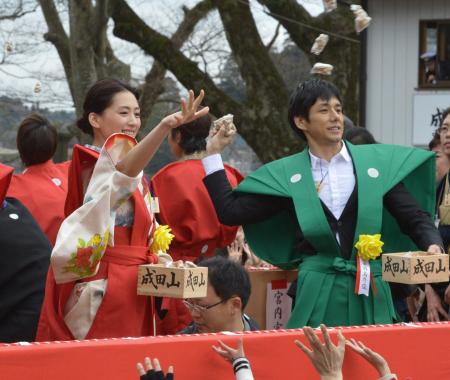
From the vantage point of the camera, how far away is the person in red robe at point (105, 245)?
3662mm

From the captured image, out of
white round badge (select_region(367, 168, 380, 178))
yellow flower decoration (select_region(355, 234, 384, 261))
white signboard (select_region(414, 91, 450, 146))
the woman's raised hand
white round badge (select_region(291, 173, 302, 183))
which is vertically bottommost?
yellow flower decoration (select_region(355, 234, 384, 261))

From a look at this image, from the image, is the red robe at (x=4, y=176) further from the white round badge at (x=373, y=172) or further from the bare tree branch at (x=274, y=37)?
the bare tree branch at (x=274, y=37)

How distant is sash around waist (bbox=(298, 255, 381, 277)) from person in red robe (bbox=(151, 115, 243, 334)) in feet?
3.96

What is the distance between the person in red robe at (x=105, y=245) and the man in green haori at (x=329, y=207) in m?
0.57

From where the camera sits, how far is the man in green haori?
4.21 m

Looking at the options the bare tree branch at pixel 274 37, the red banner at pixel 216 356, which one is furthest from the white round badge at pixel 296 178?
the bare tree branch at pixel 274 37

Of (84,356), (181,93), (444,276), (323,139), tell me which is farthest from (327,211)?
(181,93)

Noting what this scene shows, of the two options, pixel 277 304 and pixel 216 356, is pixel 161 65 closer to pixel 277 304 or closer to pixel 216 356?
pixel 277 304

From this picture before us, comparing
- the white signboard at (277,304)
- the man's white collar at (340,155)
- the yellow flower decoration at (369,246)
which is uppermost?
the man's white collar at (340,155)

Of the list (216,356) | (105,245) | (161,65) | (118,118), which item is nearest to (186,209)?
(118,118)

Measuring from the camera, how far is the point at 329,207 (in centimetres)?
426

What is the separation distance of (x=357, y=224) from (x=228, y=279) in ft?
2.12

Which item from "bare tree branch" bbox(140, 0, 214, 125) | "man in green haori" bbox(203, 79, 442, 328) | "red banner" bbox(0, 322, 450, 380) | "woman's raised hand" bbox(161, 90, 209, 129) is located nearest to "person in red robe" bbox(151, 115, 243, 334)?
"man in green haori" bbox(203, 79, 442, 328)

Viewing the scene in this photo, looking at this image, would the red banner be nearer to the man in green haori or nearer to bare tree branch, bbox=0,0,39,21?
the man in green haori
